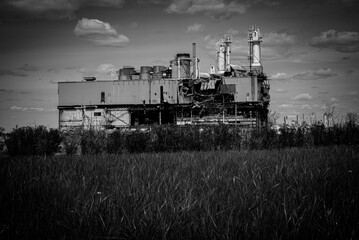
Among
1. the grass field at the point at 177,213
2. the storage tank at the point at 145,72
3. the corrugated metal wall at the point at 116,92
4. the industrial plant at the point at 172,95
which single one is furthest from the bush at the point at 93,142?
the storage tank at the point at 145,72

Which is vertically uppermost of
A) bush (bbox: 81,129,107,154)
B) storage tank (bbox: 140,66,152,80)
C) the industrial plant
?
storage tank (bbox: 140,66,152,80)

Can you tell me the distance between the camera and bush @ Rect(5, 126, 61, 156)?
17.1 meters

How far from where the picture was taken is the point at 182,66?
5528 cm

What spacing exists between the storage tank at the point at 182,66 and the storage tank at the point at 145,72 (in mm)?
4703

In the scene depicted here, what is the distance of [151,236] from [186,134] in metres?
14.7

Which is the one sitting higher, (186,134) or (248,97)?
(248,97)

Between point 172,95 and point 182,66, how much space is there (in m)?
5.84

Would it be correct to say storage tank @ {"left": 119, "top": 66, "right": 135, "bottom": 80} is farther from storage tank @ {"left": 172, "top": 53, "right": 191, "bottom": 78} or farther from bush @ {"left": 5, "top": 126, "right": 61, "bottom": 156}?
bush @ {"left": 5, "top": 126, "right": 61, "bottom": 156}

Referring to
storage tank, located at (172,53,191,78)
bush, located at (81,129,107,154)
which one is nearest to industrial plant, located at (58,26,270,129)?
storage tank, located at (172,53,191,78)

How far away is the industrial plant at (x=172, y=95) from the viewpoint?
49.3 metres

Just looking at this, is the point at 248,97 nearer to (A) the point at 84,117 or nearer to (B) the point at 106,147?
(A) the point at 84,117

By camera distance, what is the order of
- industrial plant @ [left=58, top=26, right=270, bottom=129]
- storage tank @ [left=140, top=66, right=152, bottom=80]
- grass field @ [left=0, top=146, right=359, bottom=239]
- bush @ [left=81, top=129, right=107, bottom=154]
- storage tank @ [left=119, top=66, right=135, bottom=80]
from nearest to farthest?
grass field @ [left=0, top=146, right=359, bottom=239] < bush @ [left=81, top=129, right=107, bottom=154] < industrial plant @ [left=58, top=26, right=270, bottom=129] < storage tank @ [left=140, top=66, right=152, bottom=80] < storage tank @ [left=119, top=66, right=135, bottom=80]

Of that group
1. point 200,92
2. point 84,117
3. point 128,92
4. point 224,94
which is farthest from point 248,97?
point 84,117

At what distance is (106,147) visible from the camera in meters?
17.1
